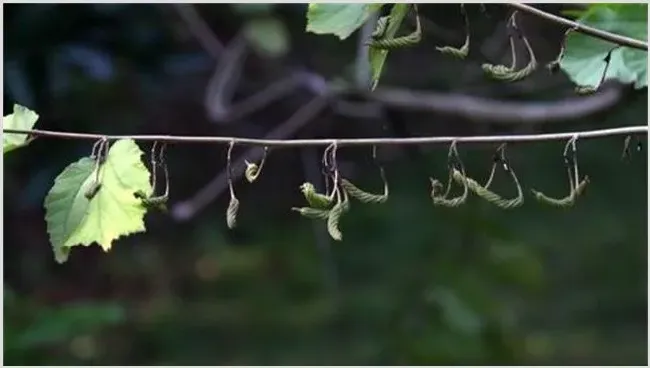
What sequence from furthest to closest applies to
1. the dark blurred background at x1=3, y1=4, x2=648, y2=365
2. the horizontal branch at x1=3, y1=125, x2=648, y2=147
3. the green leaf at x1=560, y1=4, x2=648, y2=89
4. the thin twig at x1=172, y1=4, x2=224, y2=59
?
1. the thin twig at x1=172, y1=4, x2=224, y2=59
2. the dark blurred background at x1=3, y1=4, x2=648, y2=365
3. the green leaf at x1=560, y1=4, x2=648, y2=89
4. the horizontal branch at x1=3, y1=125, x2=648, y2=147

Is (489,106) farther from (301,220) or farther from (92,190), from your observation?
(92,190)

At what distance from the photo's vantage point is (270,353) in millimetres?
1792

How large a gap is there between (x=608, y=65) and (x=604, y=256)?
1.62m

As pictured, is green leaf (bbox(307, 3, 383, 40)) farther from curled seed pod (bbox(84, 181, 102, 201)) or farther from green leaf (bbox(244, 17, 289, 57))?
green leaf (bbox(244, 17, 289, 57))

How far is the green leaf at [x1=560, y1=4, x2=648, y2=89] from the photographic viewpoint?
0.63m

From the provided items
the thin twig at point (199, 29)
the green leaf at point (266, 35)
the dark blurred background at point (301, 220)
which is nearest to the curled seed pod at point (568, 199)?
the dark blurred background at point (301, 220)

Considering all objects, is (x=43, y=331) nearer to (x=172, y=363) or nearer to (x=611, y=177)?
(x=172, y=363)

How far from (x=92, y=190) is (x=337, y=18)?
15 centimetres

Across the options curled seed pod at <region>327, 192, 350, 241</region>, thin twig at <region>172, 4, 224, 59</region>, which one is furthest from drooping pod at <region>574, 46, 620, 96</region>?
thin twig at <region>172, 4, 224, 59</region>

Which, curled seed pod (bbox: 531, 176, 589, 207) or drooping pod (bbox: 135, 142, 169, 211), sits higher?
drooping pod (bbox: 135, 142, 169, 211)

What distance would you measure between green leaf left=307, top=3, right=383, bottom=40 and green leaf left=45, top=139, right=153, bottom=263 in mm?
124

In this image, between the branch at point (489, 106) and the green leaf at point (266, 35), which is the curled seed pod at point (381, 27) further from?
the green leaf at point (266, 35)

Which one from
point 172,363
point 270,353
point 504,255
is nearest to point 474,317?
point 504,255

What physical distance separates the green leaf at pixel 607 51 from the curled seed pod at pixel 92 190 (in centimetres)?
25
